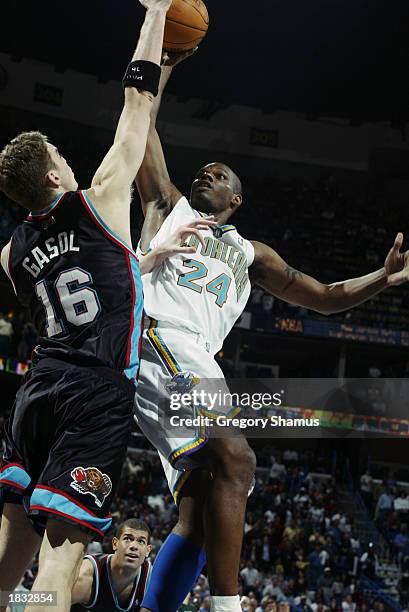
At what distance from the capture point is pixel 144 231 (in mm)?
4254

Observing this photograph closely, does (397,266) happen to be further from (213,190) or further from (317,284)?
(213,190)

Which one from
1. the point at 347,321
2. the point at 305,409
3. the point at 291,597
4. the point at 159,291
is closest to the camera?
the point at 159,291

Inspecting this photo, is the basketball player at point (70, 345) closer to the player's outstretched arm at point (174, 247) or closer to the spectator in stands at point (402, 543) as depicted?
the player's outstretched arm at point (174, 247)

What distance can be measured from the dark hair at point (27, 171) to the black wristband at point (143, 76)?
474mm

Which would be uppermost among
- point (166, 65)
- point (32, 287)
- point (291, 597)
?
point (166, 65)

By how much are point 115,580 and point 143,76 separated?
10.5ft

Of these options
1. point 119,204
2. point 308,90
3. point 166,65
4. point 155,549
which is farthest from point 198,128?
point 119,204

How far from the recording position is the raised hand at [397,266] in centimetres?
421

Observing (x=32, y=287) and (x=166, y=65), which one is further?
(x=166, y=65)

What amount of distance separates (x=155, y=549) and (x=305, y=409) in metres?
5.52

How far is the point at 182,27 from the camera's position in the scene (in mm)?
4141

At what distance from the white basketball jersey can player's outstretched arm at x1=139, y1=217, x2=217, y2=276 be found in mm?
133

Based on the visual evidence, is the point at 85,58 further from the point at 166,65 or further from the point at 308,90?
the point at 166,65

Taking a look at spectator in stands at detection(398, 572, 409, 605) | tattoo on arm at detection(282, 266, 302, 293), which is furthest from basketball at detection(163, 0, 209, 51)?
spectator in stands at detection(398, 572, 409, 605)
